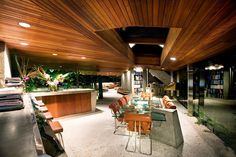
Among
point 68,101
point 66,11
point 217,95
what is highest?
point 66,11

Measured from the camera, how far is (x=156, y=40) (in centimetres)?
454

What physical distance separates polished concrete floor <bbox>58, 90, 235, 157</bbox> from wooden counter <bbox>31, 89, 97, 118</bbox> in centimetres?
77

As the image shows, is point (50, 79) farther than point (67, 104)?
No

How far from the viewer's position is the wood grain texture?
5225 millimetres

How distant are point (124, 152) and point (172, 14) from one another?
9.10ft

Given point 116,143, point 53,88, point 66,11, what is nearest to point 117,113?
point 116,143

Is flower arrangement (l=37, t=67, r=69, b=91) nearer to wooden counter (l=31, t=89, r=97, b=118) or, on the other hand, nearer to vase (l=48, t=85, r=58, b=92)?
vase (l=48, t=85, r=58, b=92)

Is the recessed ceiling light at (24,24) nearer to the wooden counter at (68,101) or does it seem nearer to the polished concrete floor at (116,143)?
the polished concrete floor at (116,143)

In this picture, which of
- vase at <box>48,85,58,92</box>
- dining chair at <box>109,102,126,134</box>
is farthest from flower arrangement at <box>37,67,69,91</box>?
dining chair at <box>109,102,126,134</box>

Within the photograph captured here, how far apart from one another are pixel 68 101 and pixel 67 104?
0.12 meters

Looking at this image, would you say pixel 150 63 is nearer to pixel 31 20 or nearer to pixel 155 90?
pixel 155 90

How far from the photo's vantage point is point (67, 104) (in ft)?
18.5

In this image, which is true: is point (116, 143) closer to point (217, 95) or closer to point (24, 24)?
point (24, 24)

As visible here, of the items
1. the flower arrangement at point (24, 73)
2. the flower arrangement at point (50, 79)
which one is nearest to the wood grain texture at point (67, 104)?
the flower arrangement at point (50, 79)
